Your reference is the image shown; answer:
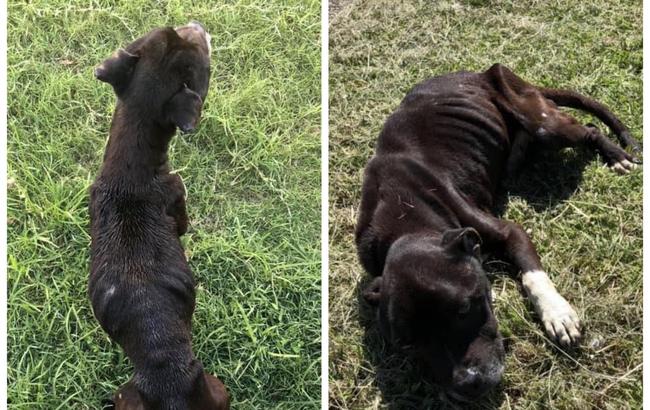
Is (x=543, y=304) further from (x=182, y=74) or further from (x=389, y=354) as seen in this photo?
(x=182, y=74)

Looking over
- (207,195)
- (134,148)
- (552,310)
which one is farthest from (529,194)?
(134,148)

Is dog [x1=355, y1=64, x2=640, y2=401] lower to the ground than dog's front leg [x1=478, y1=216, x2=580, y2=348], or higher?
higher

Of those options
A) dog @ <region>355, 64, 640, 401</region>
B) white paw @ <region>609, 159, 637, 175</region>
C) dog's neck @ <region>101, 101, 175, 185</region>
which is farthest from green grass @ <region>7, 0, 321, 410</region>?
white paw @ <region>609, 159, 637, 175</region>

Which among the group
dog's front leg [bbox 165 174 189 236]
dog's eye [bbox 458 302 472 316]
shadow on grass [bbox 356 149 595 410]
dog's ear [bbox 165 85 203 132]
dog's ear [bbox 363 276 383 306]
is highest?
dog's ear [bbox 165 85 203 132]

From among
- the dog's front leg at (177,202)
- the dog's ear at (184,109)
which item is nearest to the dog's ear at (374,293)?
the dog's front leg at (177,202)

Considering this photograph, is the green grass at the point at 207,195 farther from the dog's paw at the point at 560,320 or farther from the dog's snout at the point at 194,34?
the dog's paw at the point at 560,320

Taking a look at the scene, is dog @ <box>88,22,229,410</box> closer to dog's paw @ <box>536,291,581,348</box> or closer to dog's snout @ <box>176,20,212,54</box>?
dog's snout @ <box>176,20,212,54</box>
